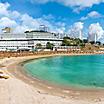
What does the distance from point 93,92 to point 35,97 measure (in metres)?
11.5

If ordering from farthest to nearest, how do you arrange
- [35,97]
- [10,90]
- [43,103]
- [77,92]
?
[77,92] < [10,90] < [35,97] < [43,103]

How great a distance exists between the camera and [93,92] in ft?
119

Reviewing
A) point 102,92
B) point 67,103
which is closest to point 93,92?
point 102,92

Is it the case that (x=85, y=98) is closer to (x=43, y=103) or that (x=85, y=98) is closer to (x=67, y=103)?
(x=67, y=103)

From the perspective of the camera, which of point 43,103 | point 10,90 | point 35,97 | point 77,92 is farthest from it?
point 77,92

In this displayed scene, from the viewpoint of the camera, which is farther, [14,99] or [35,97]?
[35,97]

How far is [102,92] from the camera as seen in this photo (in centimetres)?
3647

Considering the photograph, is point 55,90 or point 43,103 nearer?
point 43,103

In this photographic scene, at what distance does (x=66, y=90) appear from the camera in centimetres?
3734

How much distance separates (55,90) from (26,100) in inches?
446

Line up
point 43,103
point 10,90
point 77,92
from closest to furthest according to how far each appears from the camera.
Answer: point 43,103 → point 10,90 → point 77,92

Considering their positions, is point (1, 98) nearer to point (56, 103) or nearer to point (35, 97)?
point (35, 97)

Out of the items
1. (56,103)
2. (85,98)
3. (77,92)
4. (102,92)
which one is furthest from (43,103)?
(102,92)

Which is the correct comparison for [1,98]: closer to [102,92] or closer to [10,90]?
[10,90]
